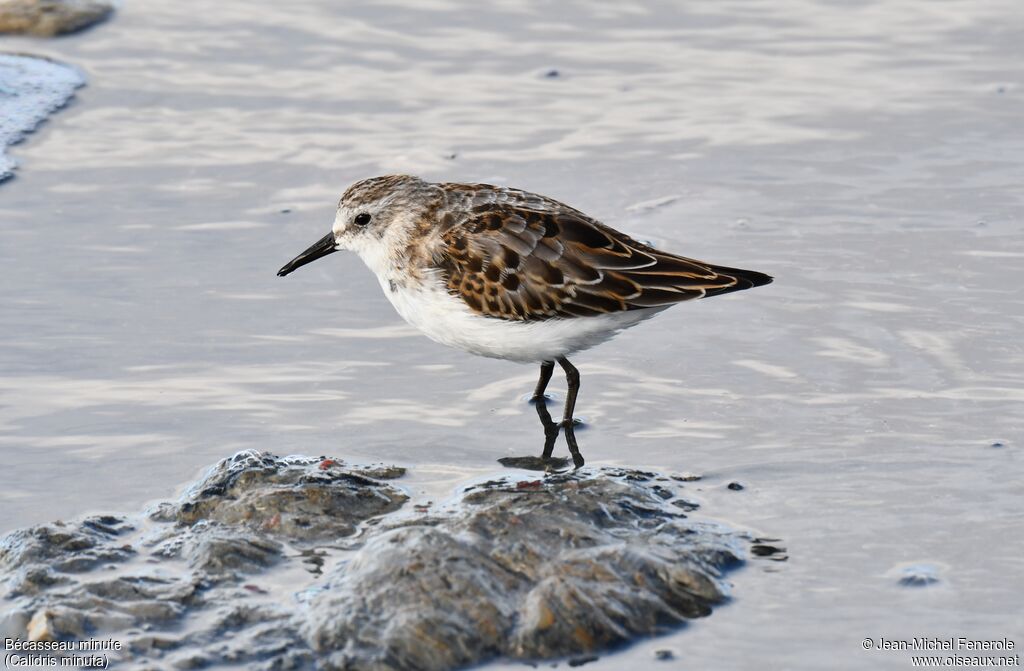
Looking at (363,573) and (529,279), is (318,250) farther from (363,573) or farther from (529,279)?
(363,573)

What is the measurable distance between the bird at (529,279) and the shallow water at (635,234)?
0.45m

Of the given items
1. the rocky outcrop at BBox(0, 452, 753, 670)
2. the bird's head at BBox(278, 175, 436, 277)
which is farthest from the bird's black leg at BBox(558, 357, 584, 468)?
the bird's head at BBox(278, 175, 436, 277)

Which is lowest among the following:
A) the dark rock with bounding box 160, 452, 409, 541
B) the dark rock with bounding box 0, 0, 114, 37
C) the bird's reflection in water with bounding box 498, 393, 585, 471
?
the bird's reflection in water with bounding box 498, 393, 585, 471

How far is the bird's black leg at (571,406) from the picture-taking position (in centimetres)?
653

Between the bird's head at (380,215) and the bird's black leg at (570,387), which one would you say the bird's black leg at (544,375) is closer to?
the bird's black leg at (570,387)

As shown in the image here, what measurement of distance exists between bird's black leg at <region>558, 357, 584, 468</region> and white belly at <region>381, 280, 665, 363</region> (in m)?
0.13

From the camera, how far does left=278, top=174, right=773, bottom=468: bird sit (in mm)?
6609

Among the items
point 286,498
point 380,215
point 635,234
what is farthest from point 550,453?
point 635,234

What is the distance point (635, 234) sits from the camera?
28.6 ft

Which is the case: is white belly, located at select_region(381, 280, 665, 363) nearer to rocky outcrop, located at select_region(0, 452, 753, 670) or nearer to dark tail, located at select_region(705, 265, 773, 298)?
dark tail, located at select_region(705, 265, 773, 298)

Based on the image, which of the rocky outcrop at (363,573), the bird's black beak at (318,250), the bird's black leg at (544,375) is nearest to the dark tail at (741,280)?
the bird's black leg at (544,375)

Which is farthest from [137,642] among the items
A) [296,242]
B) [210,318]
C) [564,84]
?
[564,84]

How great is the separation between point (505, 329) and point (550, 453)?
0.61 meters

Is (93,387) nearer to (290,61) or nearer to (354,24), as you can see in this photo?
(290,61)
